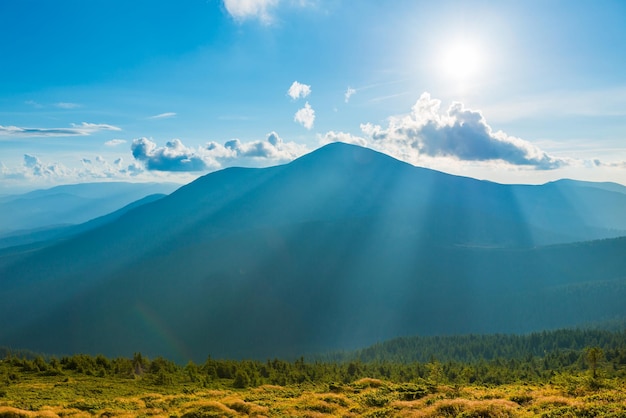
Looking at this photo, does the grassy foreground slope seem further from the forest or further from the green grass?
the forest

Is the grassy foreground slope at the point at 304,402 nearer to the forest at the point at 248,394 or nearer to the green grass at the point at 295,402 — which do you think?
the green grass at the point at 295,402

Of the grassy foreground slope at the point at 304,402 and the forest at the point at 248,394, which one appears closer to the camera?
the grassy foreground slope at the point at 304,402

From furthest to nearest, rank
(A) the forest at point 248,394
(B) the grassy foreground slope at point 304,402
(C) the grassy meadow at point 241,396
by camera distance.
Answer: (A) the forest at point 248,394 → (C) the grassy meadow at point 241,396 → (B) the grassy foreground slope at point 304,402

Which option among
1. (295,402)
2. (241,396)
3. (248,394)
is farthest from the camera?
(248,394)

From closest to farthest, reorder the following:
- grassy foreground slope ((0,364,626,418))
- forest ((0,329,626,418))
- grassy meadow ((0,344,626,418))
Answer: grassy foreground slope ((0,364,626,418)) → grassy meadow ((0,344,626,418)) → forest ((0,329,626,418))

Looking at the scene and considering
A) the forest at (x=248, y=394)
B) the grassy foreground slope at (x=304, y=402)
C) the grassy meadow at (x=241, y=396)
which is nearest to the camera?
the grassy foreground slope at (x=304, y=402)

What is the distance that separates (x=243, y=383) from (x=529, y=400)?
154ft

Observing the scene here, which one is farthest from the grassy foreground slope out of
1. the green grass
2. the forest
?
the forest

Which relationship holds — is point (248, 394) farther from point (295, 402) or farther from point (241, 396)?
point (295, 402)

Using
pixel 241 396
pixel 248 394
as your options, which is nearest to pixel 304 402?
pixel 241 396

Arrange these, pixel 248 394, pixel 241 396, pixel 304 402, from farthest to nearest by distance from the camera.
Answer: pixel 248 394, pixel 241 396, pixel 304 402

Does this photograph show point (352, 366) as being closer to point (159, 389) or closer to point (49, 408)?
point (159, 389)

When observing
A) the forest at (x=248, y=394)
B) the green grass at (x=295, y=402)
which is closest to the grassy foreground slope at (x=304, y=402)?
the green grass at (x=295, y=402)

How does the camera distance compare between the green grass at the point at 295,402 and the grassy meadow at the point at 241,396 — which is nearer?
the green grass at the point at 295,402
